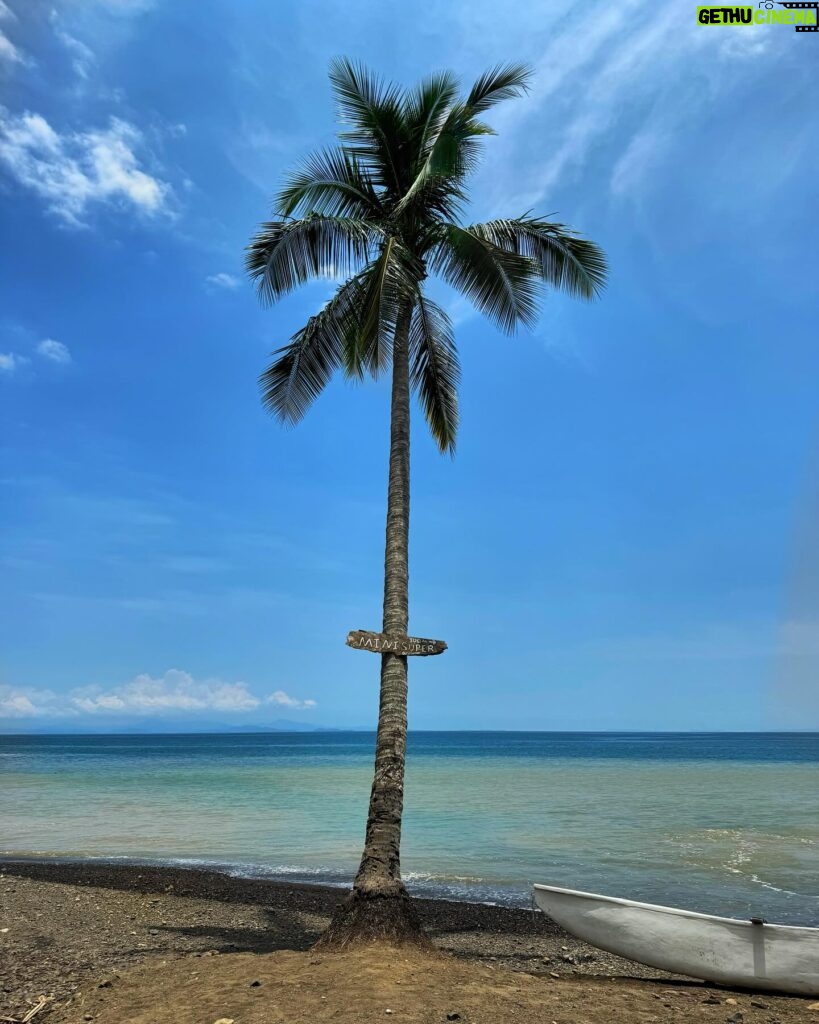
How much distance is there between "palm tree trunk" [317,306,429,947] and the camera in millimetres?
7246

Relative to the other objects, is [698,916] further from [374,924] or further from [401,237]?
[401,237]

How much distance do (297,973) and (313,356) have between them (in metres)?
7.56

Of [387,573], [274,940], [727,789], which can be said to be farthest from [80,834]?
[727,789]

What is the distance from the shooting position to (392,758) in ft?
26.2

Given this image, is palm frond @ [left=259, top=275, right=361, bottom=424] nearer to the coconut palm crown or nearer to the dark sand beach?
the coconut palm crown

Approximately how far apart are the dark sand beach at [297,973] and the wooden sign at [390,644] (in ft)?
9.31

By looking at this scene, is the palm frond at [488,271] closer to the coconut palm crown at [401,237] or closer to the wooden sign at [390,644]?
the coconut palm crown at [401,237]

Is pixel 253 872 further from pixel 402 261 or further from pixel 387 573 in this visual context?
pixel 402 261

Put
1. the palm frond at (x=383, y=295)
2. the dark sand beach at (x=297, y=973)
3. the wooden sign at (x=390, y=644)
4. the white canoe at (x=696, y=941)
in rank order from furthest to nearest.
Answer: the palm frond at (x=383, y=295)
the wooden sign at (x=390, y=644)
the white canoe at (x=696, y=941)
the dark sand beach at (x=297, y=973)

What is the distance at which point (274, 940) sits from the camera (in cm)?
871

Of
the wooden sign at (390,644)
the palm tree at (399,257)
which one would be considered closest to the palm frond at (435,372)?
the palm tree at (399,257)

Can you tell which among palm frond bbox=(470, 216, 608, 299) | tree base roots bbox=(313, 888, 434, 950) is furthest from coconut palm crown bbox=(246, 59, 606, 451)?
tree base roots bbox=(313, 888, 434, 950)

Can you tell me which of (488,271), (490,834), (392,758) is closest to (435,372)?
(488,271)

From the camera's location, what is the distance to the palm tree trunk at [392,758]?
7.25 metres
